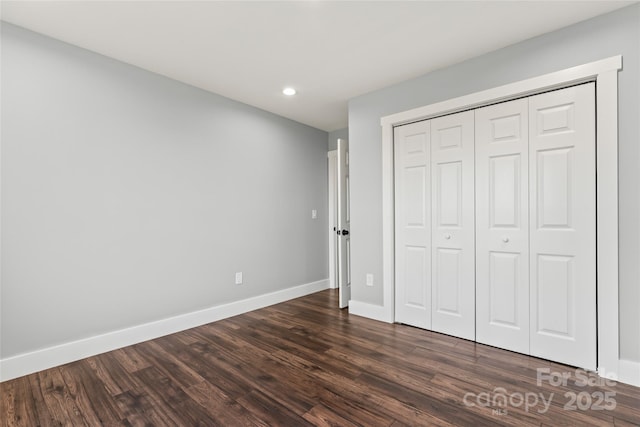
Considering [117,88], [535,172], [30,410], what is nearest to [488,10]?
[535,172]

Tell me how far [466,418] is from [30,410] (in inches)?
96.8

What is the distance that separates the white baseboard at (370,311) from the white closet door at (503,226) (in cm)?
86

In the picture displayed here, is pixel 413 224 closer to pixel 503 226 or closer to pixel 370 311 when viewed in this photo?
pixel 503 226

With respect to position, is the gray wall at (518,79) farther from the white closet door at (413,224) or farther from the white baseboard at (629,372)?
the white closet door at (413,224)

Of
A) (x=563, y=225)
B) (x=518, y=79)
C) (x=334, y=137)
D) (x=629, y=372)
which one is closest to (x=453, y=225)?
(x=563, y=225)

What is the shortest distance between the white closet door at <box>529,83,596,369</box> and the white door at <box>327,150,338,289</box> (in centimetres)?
270

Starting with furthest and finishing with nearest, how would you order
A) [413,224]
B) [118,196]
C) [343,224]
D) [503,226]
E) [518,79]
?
[343,224], [413,224], [118,196], [503,226], [518,79]

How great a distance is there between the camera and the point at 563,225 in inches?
85.6

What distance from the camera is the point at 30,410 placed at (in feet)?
5.70

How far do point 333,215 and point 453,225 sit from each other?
2.15 metres

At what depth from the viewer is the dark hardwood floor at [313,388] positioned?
164cm

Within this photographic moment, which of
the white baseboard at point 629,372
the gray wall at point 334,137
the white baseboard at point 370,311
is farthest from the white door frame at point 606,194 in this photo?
the gray wall at point 334,137

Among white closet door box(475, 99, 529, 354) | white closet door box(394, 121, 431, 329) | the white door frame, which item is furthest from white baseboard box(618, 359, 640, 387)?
white closet door box(394, 121, 431, 329)

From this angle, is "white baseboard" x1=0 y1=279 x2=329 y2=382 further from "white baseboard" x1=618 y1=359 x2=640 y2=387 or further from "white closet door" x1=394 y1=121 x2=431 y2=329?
"white baseboard" x1=618 y1=359 x2=640 y2=387
